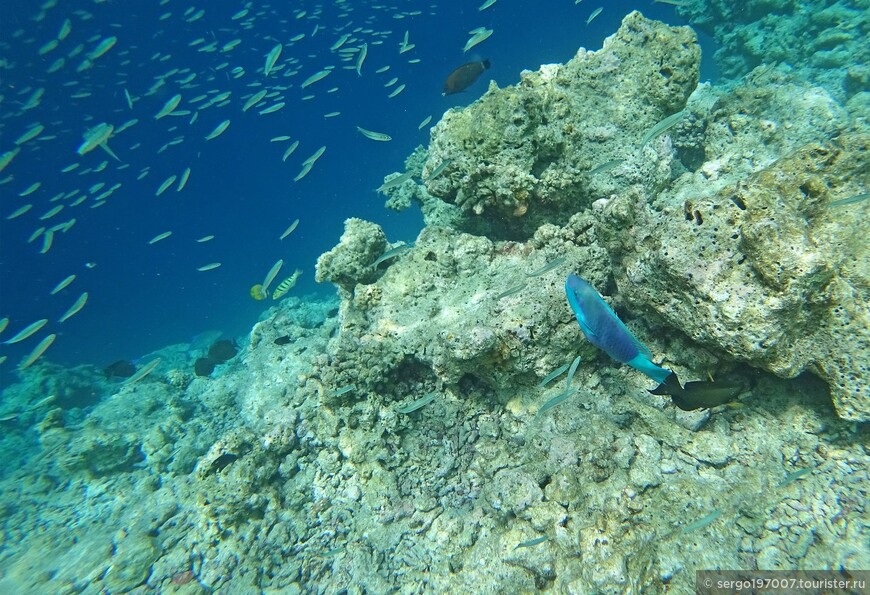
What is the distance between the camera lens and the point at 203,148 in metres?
54.5

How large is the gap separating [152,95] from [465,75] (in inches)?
1676

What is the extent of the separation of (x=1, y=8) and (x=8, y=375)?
25998mm

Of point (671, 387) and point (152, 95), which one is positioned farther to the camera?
point (152, 95)

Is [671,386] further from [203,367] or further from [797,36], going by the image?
[797,36]

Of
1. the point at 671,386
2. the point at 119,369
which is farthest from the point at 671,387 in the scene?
the point at 119,369

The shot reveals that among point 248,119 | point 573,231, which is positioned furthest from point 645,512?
point 248,119

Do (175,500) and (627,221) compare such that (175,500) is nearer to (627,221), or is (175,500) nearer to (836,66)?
(627,221)

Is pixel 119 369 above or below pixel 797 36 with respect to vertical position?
below

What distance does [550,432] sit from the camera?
13.3 ft

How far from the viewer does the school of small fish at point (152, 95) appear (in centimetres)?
1392

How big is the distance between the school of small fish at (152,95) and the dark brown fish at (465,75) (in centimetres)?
175

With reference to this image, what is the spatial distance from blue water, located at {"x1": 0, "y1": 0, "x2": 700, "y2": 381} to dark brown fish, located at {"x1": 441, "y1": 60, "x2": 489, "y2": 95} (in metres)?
20.6

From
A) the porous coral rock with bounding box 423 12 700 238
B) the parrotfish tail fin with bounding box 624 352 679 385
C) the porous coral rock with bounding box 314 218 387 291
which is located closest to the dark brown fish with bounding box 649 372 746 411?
the parrotfish tail fin with bounding box 624 352 679 385

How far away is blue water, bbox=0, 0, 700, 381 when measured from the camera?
1187 inches
